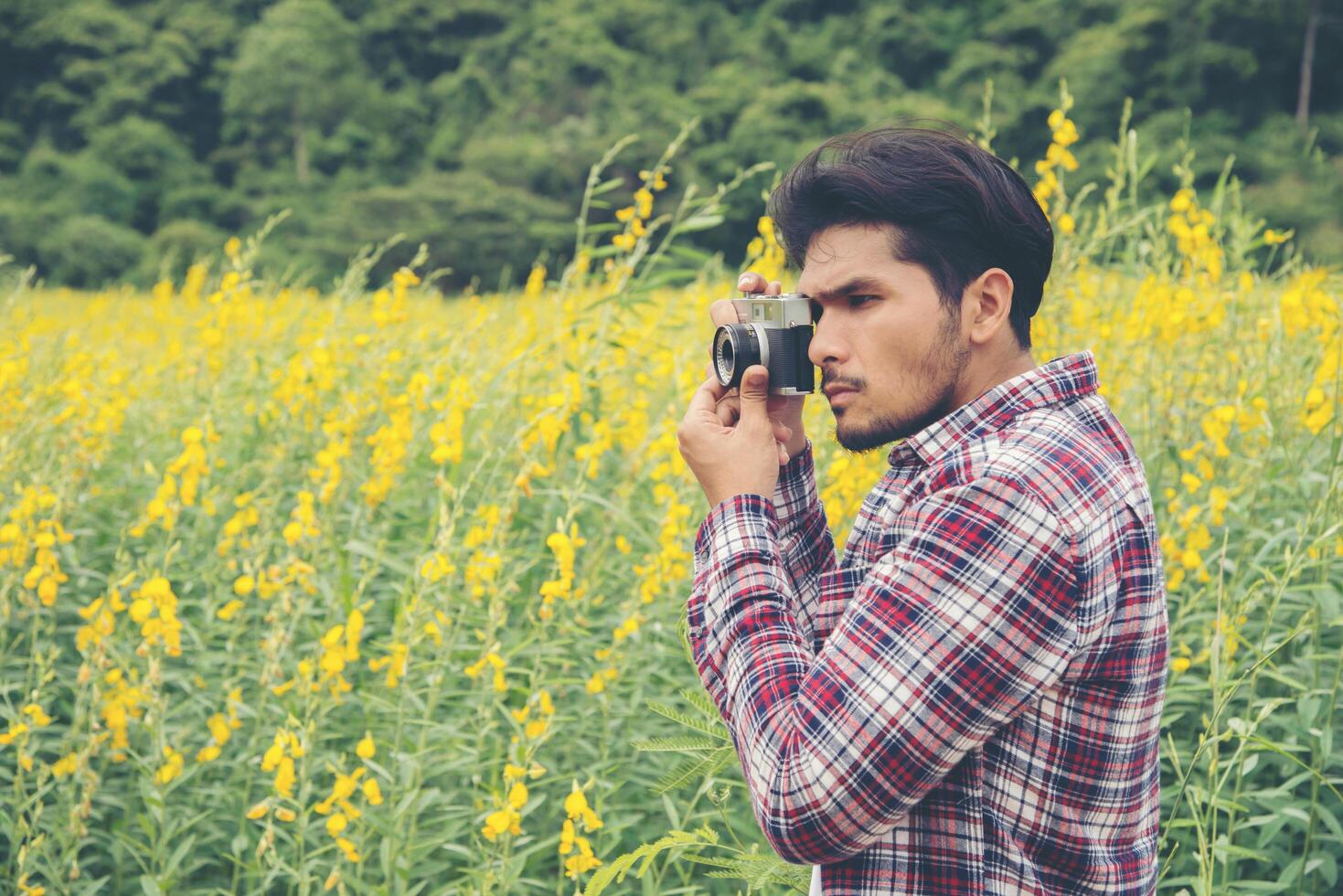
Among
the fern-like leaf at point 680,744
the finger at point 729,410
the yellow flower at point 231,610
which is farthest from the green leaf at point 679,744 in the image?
the yellow flower at point 231,610

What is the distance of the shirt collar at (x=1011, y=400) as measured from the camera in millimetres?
1127

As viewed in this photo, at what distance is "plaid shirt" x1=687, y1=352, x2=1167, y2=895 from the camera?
95cm

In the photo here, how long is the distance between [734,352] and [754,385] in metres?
0.05

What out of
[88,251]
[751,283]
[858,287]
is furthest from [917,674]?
[88,251]

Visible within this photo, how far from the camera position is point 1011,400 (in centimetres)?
113

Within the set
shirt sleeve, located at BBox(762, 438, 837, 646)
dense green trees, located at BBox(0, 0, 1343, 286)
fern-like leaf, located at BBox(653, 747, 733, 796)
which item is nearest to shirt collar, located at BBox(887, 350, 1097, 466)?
shirt sleeve, located at BBox(762, 438, 837, 646)

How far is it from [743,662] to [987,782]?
261 millimetres

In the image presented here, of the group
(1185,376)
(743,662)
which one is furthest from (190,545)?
(1185,376)

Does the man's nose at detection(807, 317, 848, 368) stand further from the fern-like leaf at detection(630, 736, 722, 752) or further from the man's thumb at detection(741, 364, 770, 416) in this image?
the fern-like leaf at detection(630, 736, 722, 752)

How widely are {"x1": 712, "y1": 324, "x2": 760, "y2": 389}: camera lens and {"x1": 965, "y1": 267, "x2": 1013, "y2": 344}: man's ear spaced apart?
25cm

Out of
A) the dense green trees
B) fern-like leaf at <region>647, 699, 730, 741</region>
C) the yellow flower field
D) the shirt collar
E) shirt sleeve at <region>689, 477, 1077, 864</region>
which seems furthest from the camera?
the dense green trees

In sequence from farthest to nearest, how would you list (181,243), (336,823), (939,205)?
1. (181,243)
2. (336,823)
3. (939,205)

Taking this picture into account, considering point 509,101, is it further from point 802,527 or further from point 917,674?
point 917,674

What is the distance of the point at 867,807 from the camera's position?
96cm
